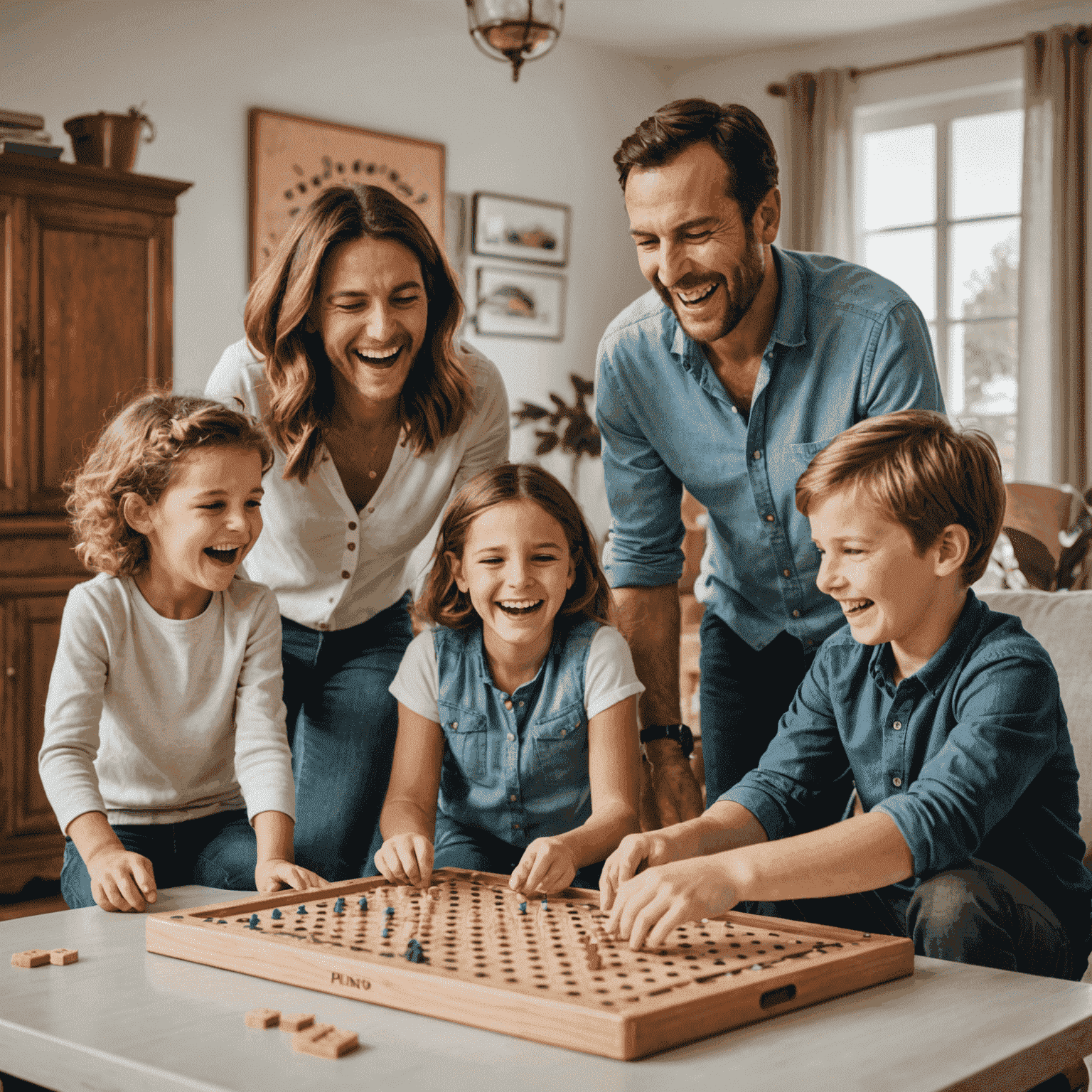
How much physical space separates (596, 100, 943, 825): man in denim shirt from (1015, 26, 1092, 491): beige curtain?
159 inches

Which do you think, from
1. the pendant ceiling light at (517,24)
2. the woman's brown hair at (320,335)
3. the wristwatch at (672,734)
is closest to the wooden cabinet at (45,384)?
the pendant ceiling light at (517,24)

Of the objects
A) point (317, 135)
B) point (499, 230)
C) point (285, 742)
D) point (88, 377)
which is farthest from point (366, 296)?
point (499, 230)

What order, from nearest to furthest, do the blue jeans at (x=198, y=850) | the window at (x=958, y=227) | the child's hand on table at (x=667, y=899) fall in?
the child's hand on table at (x=667, y=899) < the blue jeans at (x=198, y=850) < the window at (x=958, y=227)

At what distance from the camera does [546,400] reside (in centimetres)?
653

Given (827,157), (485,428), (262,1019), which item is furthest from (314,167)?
(262,1019)

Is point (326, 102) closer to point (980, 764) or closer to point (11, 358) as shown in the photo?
point (11, 358)

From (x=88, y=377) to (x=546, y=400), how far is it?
285 centimetres

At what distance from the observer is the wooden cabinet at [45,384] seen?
3.85m

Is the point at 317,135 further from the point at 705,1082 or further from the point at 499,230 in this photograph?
the point at 705,1082

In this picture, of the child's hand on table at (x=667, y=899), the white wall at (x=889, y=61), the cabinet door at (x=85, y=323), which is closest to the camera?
the child's hand on table at (x=667, y=899)

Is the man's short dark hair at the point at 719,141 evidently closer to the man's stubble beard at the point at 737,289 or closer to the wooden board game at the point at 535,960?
the man's stubble beard at the point at 737,289

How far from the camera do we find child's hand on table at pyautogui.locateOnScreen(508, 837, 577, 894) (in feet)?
4.83

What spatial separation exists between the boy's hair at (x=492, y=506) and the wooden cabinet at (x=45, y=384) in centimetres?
216

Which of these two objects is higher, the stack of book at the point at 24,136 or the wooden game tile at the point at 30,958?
the stack of book at the point at 24,136
